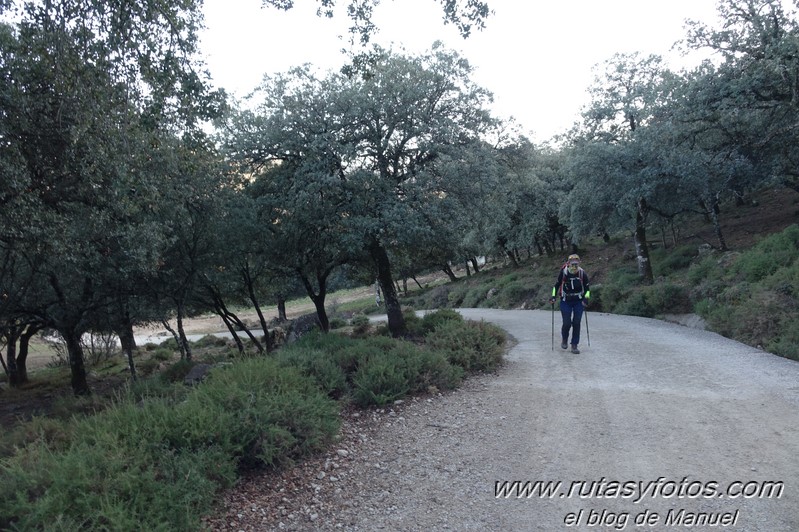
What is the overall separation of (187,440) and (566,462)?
11.3 feet

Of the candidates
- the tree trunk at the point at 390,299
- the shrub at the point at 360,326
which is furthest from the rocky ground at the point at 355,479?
the shrub at the point at 360,326

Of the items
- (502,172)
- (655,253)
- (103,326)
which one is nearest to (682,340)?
(502,172)

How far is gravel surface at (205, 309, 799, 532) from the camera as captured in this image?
152 inches

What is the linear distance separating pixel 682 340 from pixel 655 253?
15094 mm

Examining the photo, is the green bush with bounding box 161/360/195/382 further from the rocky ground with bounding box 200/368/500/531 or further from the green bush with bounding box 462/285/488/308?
the green bush with bounding box 462/285/488/308

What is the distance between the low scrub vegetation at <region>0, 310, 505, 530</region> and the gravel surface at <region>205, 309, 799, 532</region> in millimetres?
282

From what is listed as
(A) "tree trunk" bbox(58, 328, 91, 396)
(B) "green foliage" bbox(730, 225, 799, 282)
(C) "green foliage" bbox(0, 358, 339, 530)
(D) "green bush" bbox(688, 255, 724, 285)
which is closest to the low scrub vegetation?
(C) "green foliage" bbox(0, 358, 339, 530)

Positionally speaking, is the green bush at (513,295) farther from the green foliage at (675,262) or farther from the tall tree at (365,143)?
the tall tree at (365,143)

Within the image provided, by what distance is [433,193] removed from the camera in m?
11.6

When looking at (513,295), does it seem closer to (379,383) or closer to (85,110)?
(379,383)

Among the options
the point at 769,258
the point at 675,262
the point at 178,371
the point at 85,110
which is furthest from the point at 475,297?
the point at 85,110

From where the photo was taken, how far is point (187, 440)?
14.6 feet

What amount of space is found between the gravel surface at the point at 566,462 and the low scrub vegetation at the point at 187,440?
282 mm

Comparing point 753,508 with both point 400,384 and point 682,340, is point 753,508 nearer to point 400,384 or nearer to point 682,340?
point 400,384
